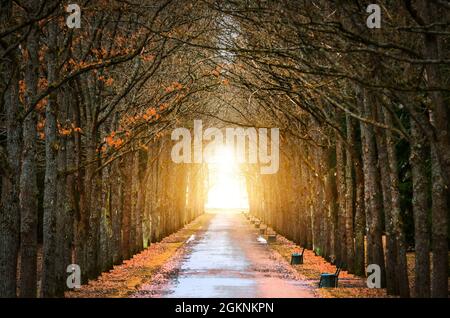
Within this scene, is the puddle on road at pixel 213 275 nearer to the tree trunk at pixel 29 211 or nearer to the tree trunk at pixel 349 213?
the tree trunk at pixel 349 213

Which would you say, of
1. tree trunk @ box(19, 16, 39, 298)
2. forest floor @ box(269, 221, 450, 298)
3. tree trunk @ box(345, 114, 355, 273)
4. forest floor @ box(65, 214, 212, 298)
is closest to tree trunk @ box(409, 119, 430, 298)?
forest floor @ box(269, 221, 450, 298)

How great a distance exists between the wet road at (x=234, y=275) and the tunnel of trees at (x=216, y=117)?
8.92 ft

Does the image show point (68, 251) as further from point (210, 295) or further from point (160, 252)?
point (160, 252)

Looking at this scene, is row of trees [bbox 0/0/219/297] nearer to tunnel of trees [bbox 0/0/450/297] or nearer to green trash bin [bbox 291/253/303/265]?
tunnel of trees [bbox 0/0/450/297]

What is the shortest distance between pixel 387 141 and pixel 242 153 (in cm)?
5001

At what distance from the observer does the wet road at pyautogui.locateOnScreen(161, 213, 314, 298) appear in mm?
20516

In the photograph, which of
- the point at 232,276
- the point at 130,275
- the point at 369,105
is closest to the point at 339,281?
the point at 232,276

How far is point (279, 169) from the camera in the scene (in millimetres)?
55531

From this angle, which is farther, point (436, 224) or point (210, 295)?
point (210, 295)

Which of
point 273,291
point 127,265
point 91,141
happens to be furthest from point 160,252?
point 273,291

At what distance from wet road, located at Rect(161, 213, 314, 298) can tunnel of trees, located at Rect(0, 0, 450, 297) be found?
2717 mm

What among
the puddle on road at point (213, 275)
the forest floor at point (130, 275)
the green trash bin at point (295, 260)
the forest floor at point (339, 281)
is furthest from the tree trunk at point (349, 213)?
the forest floor at point (130, 275)

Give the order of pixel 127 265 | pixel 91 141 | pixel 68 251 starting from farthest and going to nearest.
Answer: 1. pixel 127 265
2. pixel 91 141
3. pixel 68 251
